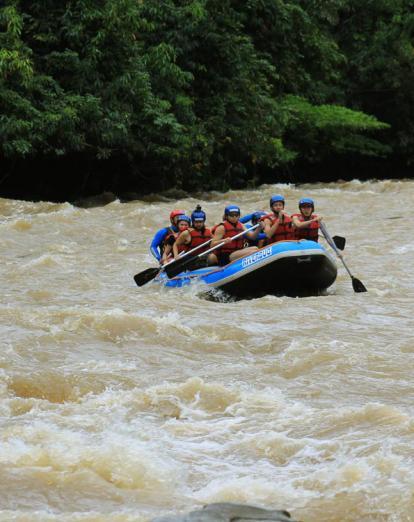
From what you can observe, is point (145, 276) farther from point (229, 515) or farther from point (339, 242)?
point (229, 515)

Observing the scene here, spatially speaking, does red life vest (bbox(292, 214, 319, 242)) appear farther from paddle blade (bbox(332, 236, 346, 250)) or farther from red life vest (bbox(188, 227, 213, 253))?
red life vest (bbox(188, 227, 213, 253))

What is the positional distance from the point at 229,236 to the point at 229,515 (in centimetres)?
696

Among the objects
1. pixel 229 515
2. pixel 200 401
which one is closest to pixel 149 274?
pixel 200 401

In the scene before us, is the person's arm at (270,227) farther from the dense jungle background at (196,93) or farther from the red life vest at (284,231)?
the dense jungle background at (196,93)

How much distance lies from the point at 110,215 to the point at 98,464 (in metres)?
12.3

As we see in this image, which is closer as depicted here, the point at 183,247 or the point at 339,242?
the point at 339,242

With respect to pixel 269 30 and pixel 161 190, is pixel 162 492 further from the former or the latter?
pixel 269 30

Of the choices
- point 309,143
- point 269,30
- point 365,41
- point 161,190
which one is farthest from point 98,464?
point 365,41

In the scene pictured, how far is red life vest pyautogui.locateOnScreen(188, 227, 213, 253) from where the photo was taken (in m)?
11.2

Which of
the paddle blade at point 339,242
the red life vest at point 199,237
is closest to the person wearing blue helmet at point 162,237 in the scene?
the red life vest at point 199,237

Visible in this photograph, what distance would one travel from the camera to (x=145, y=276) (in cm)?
1118

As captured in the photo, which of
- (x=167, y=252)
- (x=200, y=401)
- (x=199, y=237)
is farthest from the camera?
(x=167, y=252)

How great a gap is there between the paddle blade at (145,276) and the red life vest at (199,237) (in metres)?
0.50

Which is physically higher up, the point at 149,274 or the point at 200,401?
the point at 200,401
